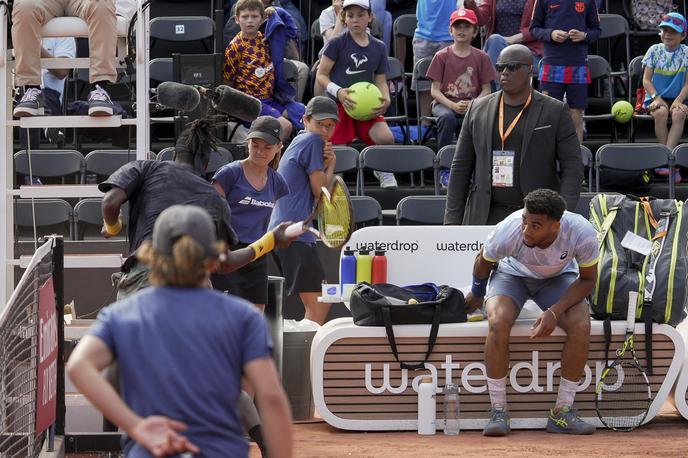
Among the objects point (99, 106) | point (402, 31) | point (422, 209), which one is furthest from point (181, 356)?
point (402, 31)

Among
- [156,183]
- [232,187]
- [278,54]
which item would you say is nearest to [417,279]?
[232,187]

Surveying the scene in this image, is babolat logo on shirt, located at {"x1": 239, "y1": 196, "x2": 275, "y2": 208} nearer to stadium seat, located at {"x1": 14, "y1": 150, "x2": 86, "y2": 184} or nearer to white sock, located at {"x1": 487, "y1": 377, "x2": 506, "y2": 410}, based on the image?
white sock, located at {"x1": 487, "y1": 377, "x2": 506, "y2": 410}

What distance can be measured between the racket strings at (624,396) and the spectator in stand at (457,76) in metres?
4.13

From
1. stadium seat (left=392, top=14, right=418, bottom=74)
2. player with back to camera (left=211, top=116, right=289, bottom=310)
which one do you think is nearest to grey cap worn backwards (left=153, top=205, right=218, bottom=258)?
player with back to camera (left=211, top=116, right=289, bottom=310)

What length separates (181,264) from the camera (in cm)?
336

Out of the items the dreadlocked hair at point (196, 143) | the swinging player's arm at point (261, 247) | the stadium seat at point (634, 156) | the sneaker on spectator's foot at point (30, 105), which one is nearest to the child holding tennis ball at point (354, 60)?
the stadium seat at point (634, 156)

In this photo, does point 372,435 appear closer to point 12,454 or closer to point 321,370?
point 321,370

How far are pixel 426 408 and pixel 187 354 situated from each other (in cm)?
441

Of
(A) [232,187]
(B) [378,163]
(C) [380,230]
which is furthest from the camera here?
(B) [378,163]

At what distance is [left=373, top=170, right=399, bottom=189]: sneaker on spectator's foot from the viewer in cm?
1180

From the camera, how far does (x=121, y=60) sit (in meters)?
8.04

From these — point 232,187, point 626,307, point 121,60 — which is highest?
point 121,60

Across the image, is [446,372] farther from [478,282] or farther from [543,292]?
[543,292]

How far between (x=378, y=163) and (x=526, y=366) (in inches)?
160
